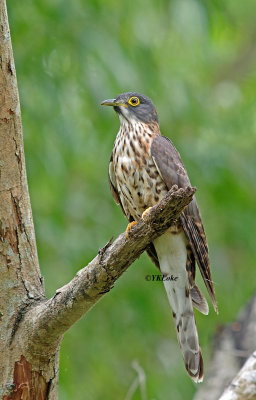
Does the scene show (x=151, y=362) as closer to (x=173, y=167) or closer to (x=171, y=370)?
(x=171, y=370)

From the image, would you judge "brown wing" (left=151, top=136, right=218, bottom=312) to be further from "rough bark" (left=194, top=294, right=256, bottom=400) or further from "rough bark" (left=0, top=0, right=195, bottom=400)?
"rough bark" (left=0, top=0, right=195, bottom=400)

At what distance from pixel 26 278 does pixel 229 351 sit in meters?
1.61

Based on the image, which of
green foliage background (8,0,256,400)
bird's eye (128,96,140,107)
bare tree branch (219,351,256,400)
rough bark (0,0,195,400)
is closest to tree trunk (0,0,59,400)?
rough bark (0,0,195,400)

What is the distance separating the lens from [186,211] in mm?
4402

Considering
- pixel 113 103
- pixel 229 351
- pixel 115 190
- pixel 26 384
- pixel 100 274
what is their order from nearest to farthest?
pixel 100 274
pixel 26 384
pixel 229 351
pixel 115 190
pixel 113 103

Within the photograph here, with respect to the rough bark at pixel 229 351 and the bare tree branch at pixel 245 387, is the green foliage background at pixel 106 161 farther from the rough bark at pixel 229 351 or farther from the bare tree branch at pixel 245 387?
the bare tree branch at pixel 245 387

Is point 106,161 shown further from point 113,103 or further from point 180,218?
point 180,218

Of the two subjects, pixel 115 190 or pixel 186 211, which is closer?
pixel 186 211

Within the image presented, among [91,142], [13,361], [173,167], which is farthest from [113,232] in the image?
[13,361]

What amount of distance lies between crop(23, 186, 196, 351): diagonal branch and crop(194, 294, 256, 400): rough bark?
57.3 inches

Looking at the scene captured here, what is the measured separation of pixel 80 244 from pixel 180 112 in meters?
1.43

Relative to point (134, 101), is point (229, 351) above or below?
below

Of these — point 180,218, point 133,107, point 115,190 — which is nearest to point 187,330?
point 180,218

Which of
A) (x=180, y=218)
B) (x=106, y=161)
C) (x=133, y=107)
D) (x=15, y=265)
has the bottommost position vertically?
(x=15, y=265)
